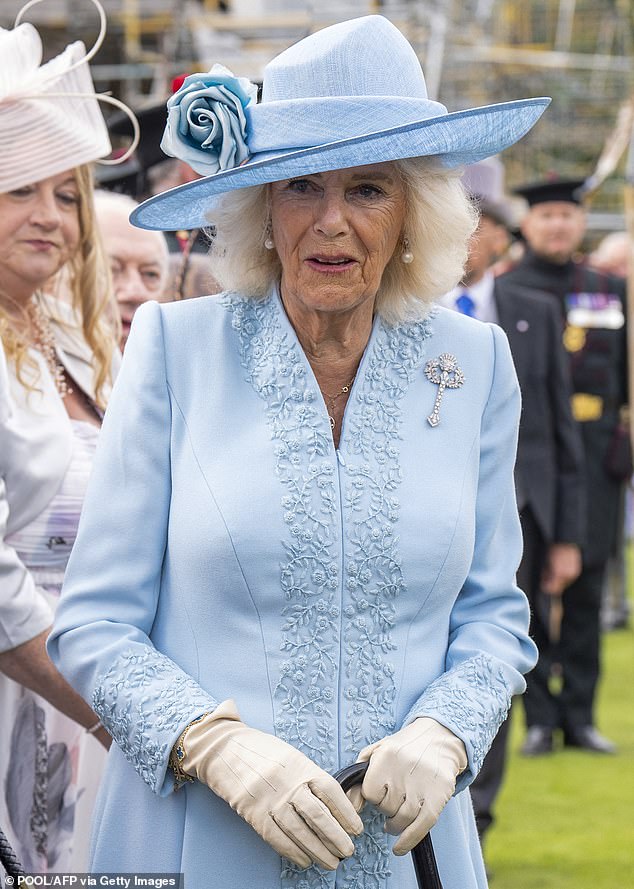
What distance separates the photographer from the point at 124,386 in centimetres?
261

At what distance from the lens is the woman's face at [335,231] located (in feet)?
8.43

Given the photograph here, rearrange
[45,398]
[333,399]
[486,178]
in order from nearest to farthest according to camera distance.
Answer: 1. [333,399]
2. [45,398]
3. [486,178]

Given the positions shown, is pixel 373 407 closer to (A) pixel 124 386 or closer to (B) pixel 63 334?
(A) pixel 124 386

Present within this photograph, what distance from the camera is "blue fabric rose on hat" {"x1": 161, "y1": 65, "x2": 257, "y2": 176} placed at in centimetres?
258

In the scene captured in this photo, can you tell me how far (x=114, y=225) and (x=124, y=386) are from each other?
5.92ft

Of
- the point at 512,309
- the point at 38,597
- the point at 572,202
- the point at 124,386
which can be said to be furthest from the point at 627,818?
the point at 124,386

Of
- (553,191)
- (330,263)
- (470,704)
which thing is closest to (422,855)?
(470,704)

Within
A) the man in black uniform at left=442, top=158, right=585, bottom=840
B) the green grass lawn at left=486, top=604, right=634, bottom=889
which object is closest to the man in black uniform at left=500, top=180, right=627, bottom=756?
the green grass lawn at left=486, top=604, right=634, bottom=889

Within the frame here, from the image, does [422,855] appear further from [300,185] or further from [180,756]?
[300,185]

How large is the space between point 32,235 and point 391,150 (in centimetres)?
127

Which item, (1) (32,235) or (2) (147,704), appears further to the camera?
(1) (32,235)

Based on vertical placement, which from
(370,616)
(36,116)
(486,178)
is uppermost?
(36,116)

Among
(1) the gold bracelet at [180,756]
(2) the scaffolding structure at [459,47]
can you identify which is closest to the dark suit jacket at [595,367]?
(2) the scaffolding structure at [459,47]

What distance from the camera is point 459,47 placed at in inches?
624
